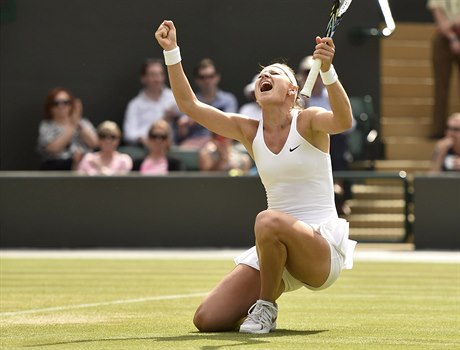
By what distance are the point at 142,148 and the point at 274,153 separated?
10.0m

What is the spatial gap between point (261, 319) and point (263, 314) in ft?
0.11

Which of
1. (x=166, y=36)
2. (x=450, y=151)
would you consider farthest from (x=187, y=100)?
(x=450, y=151)

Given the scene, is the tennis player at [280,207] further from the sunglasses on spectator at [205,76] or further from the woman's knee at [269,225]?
the sunglasses on spectator at [205,76]

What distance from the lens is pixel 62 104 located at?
17641 mm

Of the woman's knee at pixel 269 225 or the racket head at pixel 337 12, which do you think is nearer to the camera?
the woman's knee at pixel 269 225

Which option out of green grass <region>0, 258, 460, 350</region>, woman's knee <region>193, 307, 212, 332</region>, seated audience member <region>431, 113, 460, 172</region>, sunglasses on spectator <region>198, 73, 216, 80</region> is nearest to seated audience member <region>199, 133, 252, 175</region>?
sunglasses on spectator <region>198, 73, 216, 80</region>

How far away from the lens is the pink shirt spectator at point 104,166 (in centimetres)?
1706

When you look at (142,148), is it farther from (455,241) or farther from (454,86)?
(454,86)

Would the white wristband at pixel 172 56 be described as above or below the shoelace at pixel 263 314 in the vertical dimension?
above

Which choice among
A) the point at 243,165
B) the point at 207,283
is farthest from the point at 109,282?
the point at 243,165

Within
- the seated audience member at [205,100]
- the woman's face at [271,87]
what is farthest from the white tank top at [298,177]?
the seated audience member at [205,100]

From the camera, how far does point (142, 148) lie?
1792 cm

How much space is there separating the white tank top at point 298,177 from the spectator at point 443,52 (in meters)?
11.8

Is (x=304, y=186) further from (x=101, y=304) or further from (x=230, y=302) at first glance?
(x=101, y=304)
